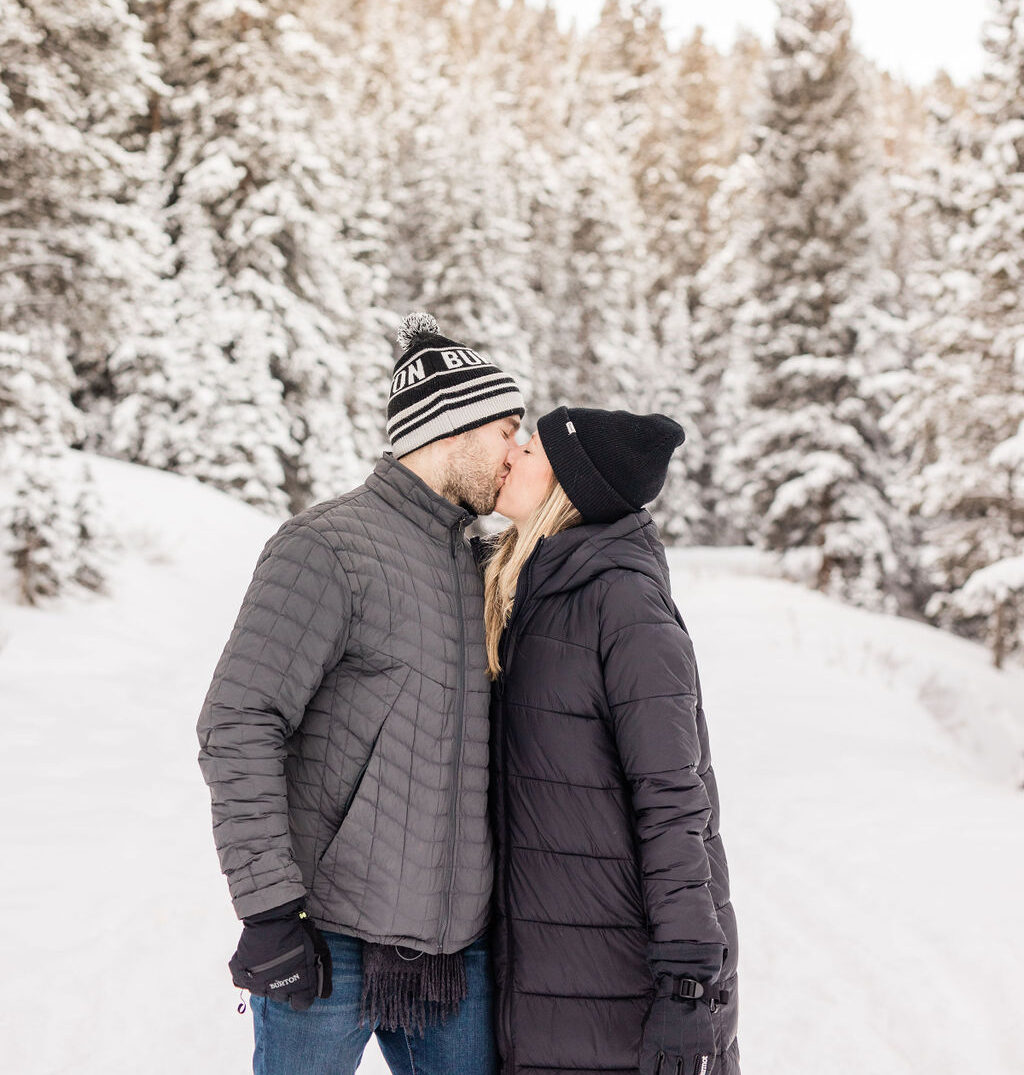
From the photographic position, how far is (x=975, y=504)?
51.1 ft

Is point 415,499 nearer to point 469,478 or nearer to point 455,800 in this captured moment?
point 469,478

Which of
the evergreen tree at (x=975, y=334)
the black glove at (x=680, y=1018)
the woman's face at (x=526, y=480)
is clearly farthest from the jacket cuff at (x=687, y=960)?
the evergreen tree at (x=975, y=334)

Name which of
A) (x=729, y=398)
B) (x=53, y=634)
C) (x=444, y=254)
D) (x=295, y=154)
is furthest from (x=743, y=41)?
(x=53, y=634)

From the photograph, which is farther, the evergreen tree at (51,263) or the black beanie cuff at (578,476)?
the evergreen tree at (51,263)

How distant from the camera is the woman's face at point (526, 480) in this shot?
2922 mm

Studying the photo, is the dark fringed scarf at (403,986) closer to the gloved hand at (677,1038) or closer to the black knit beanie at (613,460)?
the gloved hand at (677,1038)

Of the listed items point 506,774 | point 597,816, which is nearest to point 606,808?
point 597,816

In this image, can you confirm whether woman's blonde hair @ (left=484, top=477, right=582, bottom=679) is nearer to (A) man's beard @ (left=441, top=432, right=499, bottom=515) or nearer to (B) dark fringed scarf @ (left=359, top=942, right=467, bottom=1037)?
(A) man's beard @ (left=441, top=432, right=499, bottom=515)

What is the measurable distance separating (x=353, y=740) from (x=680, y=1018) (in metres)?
1.01

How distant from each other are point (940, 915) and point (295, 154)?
18467 mm

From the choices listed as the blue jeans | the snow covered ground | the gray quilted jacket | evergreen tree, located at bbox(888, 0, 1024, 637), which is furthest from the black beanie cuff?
evergreen tree, located at bbox(888, 0, 1024, 637)

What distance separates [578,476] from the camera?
2.74 m

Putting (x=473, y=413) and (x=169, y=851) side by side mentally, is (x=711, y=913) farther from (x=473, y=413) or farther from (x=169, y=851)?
(x=169, y=851)

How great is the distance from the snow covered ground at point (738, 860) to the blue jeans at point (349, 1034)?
1946 mm
